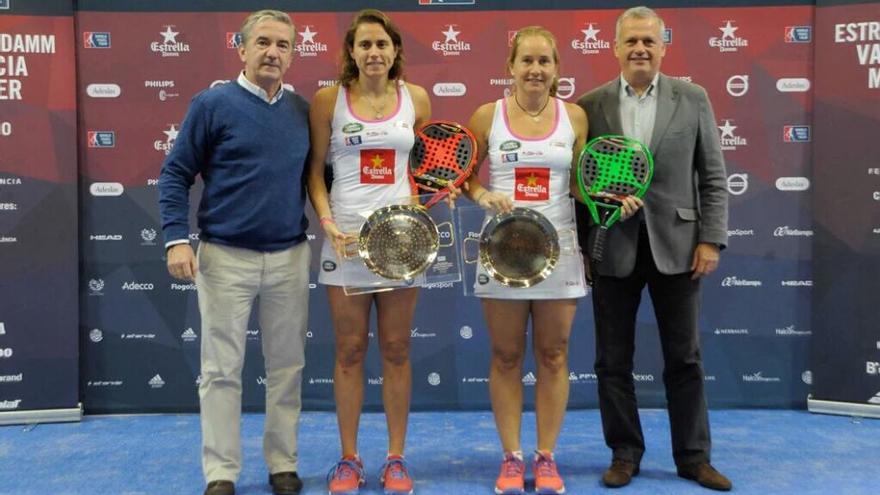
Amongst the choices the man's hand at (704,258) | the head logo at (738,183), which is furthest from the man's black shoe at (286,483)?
the head logo at (738,183)

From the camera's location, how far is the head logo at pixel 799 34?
5094mm

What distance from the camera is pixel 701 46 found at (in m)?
5.14

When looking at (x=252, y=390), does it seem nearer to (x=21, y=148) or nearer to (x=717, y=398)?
(x=21, y=148)

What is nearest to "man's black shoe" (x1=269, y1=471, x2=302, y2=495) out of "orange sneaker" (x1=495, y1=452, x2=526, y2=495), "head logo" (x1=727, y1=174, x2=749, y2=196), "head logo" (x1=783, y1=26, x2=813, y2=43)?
"orange sneaker" (x1=495, y1=452, x2=526, y2=495)

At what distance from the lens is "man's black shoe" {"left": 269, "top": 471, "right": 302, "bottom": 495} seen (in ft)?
12.1

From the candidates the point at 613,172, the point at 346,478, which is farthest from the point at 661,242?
the point at 346,478

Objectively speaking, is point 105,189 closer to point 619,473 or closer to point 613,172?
point 613,172

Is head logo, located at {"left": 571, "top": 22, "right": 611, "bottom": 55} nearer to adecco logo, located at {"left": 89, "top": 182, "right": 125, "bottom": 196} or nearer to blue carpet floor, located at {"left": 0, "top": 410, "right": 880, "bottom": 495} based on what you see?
blue carpet floor, located at {"left": 0, "top": 410, "right": 880, "bottom": 495}

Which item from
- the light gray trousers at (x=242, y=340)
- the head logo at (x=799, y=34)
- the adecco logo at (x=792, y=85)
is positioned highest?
the head logo at (x=799, y=34)

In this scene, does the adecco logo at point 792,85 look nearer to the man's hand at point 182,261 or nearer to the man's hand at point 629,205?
the man's hand at point 629,205

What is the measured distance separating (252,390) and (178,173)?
204 centimetres

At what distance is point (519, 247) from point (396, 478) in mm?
1101

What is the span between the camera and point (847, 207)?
196 inches

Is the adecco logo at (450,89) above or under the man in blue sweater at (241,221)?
above
